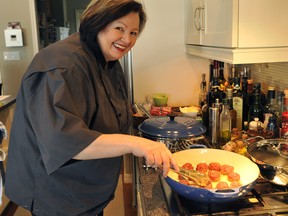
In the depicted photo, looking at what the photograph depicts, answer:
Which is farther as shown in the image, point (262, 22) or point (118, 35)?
point (262, 22)

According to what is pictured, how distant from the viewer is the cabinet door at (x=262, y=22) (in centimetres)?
109

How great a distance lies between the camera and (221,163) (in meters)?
1.10

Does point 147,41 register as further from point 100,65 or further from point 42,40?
point 42,40

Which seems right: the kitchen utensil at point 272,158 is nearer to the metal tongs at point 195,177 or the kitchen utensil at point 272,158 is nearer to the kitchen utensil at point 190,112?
the metal tongs at point 195,177

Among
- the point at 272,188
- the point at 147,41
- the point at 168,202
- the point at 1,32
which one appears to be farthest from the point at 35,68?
the point at 1,32

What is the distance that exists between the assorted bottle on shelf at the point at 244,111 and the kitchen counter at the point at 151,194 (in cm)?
40

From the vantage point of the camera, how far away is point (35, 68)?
0.82 meters

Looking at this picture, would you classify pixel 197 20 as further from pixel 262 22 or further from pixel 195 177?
pixel 195 177

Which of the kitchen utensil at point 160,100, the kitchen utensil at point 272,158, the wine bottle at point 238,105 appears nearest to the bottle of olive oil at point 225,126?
the wine bottle at point 238,105

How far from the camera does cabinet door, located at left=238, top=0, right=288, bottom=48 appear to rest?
1094mm

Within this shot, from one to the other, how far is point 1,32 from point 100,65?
254cm

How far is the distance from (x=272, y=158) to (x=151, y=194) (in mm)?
441

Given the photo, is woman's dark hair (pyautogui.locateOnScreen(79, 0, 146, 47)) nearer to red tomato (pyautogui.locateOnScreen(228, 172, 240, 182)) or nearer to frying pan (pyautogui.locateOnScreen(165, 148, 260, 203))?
frying pan (pyautogui.locateOnScreen(165, 148, 260, 203))

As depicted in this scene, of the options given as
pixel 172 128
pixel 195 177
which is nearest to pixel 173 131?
pixel 172 128
